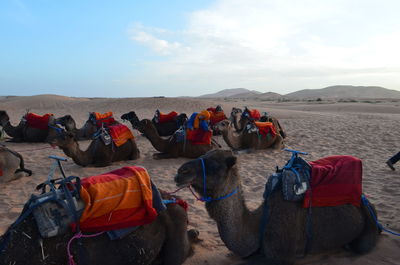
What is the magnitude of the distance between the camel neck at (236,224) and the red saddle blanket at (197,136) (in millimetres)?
5527

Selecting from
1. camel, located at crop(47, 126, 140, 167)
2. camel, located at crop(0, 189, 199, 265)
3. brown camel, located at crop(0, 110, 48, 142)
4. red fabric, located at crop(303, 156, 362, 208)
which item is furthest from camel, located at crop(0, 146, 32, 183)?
red fabric, located at crop(303, 156, 362, 208)

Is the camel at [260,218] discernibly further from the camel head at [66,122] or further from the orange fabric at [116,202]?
the camel head at [66,122]

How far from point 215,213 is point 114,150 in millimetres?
5589

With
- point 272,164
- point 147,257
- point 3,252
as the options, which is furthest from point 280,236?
point 272,164

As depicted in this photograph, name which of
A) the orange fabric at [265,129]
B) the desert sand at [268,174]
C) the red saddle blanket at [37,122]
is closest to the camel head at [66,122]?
the red saddle blanket at [37,122]

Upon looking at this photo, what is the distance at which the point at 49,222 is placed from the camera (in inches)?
107

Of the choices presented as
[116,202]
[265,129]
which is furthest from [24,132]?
[116,202]

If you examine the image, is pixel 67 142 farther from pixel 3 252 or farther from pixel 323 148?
pixel 323 148

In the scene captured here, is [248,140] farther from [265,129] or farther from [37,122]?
[37,122]

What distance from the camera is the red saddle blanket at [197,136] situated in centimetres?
888

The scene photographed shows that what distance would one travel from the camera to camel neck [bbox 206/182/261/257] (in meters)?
3.22

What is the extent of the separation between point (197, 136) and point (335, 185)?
5.59 meters

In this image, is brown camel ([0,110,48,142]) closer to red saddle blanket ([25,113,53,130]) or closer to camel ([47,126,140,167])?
red saddle blanket ([25,113,53,130])

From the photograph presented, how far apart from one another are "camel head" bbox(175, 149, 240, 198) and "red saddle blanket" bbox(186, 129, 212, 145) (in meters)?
5.61
